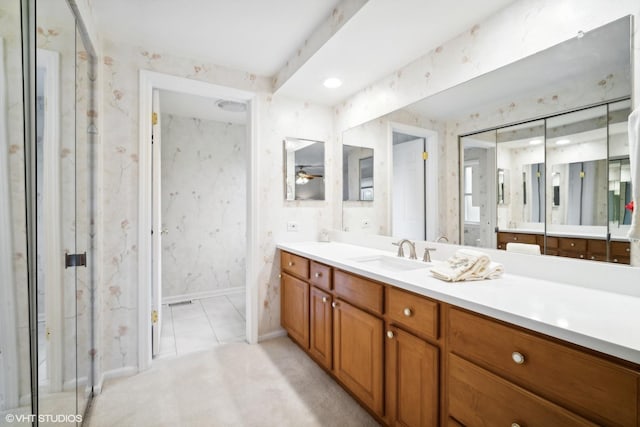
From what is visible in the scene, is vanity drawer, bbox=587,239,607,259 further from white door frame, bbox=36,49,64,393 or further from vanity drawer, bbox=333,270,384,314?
white door frame, bbox=36,49,64,393

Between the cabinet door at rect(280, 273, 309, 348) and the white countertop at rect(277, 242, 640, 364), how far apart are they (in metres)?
0.86

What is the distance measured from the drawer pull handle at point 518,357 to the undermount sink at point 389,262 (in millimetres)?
908

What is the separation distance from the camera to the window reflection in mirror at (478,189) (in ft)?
5.41

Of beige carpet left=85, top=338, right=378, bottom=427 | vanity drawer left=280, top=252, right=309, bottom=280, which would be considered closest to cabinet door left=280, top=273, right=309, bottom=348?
vanity drawer left=280, top=252, right=309, bottom=280

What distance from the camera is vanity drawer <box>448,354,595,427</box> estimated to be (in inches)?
33.5

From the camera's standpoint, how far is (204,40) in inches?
83.5

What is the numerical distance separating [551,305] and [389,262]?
111cm

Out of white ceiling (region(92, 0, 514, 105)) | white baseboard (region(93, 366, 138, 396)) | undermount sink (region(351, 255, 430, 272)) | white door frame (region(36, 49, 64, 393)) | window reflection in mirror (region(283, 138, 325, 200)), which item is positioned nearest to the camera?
white door frame (region(36, 49, 64, 393))

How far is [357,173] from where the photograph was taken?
270 centimetres

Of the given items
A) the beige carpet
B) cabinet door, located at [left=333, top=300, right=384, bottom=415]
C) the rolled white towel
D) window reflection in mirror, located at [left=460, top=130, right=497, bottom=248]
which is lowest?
the beige carpet

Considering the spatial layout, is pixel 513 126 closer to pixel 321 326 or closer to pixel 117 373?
pixel 321 326

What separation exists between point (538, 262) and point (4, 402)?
77.1 inches

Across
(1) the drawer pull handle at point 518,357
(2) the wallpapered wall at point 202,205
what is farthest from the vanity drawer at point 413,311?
(2) the wallpapered wall at point 202,205

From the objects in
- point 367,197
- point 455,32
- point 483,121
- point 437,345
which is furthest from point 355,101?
point 437,345
